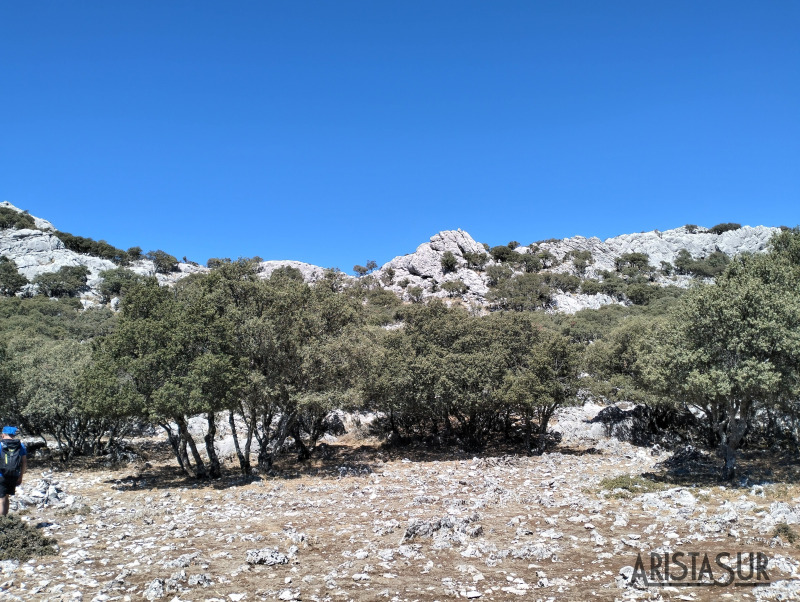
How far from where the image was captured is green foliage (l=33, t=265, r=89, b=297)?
116 m

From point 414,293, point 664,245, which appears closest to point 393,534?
point 414,293

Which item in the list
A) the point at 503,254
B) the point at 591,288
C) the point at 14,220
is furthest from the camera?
the point at 503,254

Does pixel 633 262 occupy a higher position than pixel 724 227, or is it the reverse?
pixel 724 227

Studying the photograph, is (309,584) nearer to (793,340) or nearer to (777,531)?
(777,531)

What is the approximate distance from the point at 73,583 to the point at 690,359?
22.1 m

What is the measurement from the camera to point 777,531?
14.0 metres

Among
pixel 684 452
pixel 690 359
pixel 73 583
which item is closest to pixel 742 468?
pixel 684 452

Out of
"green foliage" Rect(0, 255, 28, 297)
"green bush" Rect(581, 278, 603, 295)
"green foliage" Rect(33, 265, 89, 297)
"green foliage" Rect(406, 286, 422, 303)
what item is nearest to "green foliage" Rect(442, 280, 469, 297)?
"green foliage" Rect(406, 286, 422, 303)

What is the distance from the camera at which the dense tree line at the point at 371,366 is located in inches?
824

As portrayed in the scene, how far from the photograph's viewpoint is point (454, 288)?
131m

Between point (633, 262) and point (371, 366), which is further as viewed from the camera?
point (633, 262)

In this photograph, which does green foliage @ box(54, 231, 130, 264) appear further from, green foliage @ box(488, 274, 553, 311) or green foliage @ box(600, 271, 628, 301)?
green foliage @ box(600, 271, 628, 301)

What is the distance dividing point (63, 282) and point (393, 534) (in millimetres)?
131008

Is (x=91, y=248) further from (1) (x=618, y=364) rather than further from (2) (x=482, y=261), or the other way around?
(1) (x=618, y=364)
